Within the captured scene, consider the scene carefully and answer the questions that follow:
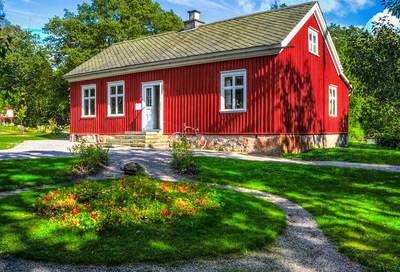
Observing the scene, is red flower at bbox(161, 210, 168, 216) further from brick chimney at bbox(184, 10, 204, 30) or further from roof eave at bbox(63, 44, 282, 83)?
brick chimney at bbox(184, 10, 204, 30)

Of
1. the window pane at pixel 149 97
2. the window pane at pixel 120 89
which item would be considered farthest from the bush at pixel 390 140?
the window pane at pixel 120 89

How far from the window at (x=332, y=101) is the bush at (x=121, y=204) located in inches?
657

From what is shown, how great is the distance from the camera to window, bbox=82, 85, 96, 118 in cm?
2455

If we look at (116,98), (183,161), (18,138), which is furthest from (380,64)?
(18,138)

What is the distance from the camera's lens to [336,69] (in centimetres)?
2322

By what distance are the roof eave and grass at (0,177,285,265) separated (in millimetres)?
11350

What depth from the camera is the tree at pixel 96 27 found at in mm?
35625

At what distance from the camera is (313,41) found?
20.8 metres

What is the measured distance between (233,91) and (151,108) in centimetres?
528

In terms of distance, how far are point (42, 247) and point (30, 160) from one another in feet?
28.8

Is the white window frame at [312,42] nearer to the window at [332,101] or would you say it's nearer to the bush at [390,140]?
the window at [332,101]

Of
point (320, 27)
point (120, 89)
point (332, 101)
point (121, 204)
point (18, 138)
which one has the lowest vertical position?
point (121, 204)

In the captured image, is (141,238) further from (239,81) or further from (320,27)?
(320,27)

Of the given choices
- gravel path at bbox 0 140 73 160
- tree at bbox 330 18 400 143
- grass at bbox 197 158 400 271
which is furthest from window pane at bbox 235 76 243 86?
gravel path at bbox 0 140 73 160
